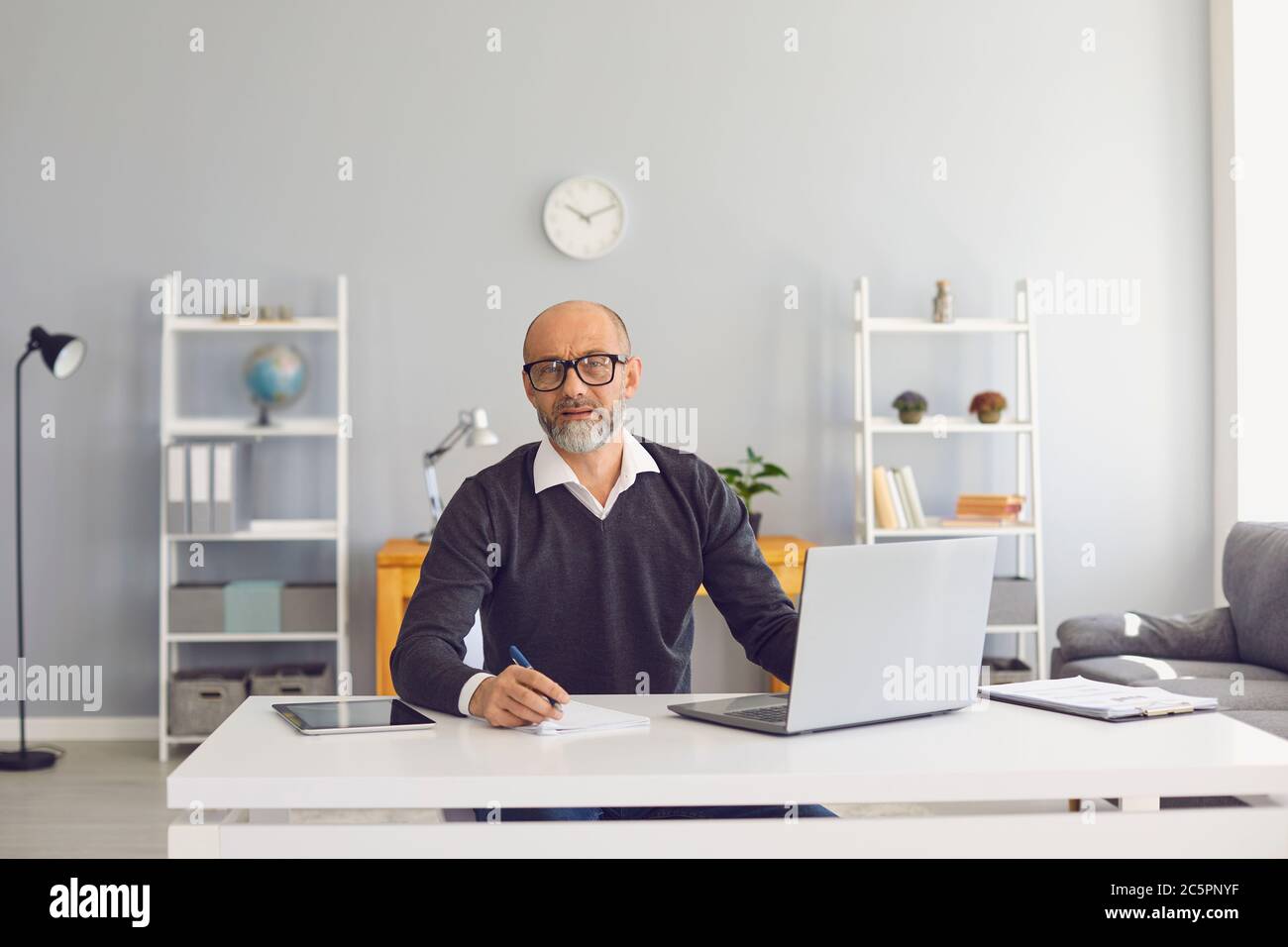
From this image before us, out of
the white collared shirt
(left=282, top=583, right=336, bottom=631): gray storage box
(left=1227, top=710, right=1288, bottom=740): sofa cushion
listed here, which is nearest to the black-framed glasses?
the white collared shirt

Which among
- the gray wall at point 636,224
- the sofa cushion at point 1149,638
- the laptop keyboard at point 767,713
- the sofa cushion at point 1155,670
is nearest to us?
the laptop keyboard at point 767,713

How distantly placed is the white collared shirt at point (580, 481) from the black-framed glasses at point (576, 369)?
106 mm

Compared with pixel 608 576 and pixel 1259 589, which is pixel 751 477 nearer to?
pixel 1259 589

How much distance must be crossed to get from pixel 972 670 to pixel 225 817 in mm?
952

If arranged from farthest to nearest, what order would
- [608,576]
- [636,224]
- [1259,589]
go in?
[636,224] < [1259,589] < [608,576]

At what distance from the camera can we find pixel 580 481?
7.12 feet

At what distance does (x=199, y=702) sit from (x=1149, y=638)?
2.98m

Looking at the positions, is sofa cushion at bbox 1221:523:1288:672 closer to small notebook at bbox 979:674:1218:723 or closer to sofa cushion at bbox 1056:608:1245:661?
sofa cushion at bbox 1056:608:1245:661

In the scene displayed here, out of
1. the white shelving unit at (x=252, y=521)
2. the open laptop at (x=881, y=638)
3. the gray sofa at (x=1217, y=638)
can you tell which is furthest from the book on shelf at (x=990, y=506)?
the open laptop at (x=881, y=638)

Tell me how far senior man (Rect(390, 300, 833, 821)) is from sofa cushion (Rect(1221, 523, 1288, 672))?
2132mm

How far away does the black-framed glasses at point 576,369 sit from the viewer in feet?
7.04

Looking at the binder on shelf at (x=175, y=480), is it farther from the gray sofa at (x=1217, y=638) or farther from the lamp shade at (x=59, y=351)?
the gray sofa at (x=1217, y=638)

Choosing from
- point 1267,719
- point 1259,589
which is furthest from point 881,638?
point 1259,589

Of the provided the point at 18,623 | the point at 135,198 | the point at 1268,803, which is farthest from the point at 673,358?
the point at 1268,803
